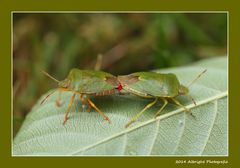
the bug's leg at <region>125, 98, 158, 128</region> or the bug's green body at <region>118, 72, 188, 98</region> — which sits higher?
the bug's green body at <region>118, 72, 188, 98</region>

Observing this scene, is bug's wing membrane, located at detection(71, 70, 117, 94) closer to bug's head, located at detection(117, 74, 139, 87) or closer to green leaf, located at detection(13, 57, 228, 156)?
bug's head, located at detection(117, 74, 139, 87)

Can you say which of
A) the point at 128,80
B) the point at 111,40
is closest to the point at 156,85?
the point at 128,80

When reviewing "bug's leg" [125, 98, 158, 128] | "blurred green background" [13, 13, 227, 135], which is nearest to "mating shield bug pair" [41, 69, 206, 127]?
"bug's leg" [125, 98, 158, 128]

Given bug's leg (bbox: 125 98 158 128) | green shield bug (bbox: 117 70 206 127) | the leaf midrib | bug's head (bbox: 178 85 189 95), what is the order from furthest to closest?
1. bug's head (bbox: 178 85 189 95)
2. green shield bug (bbox: 117 70 206 127)
3. bug's leg (bbox: 125 98 158 128)
4. the leaf midrib

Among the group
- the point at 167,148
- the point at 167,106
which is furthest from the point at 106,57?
the point at 167,148

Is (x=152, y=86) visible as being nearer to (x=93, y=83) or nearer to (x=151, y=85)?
A: (x=151, y=85)

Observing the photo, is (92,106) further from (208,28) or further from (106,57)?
(208,28)

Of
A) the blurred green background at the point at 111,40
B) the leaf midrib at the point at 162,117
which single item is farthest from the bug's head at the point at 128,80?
the blurred green background at the point at 111,40
